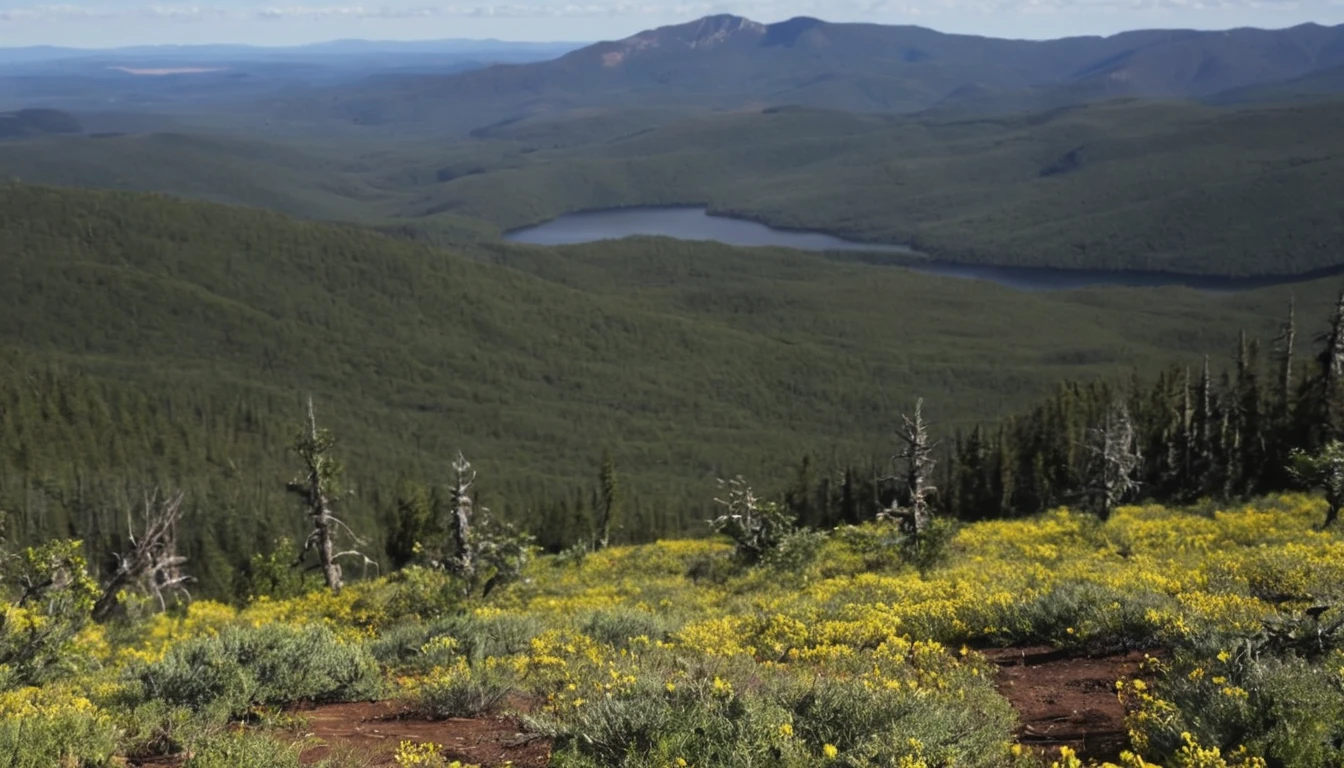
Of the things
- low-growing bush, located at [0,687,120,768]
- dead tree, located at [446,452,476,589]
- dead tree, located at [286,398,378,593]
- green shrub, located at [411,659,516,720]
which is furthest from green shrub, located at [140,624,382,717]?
dead tree, located at [286,398,378,593]

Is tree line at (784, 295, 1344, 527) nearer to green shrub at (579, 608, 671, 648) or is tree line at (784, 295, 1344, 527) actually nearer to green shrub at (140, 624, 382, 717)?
green shrub at (579, 608, 671, 648)

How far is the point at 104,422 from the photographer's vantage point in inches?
5497

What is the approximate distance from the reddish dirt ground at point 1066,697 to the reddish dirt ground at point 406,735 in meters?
6.08

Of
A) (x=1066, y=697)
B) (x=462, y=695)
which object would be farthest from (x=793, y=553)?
(x=462, y=695)

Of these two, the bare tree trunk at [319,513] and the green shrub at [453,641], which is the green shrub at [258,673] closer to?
the green shrub at [453,641]

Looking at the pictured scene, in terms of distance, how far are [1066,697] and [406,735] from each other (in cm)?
903

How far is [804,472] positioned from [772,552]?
68.7m

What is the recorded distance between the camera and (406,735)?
11984 mm

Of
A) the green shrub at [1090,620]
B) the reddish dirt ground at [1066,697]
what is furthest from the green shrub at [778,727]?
the green shrub at [1090,620]

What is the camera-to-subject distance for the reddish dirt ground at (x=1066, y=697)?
10.5m

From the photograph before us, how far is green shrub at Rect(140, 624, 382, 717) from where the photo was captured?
509 inches

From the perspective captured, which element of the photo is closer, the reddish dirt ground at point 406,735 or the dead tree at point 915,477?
the reddish dirt ground at point 406,735

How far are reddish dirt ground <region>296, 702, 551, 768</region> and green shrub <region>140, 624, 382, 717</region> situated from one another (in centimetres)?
37

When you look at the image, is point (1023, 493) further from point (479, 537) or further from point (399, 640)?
point (399, 640)
